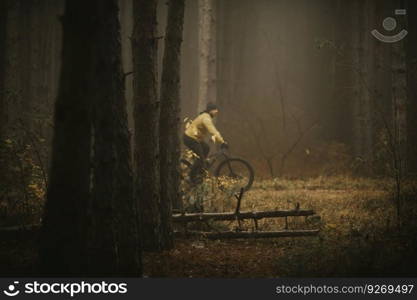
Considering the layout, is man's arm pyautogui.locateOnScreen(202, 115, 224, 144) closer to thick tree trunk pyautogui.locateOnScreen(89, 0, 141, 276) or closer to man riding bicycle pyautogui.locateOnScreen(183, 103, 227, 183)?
man riding bicycle pyautogui.locateOnScreen(183, 103, 227, 183)

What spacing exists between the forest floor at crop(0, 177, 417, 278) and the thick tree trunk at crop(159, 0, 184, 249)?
60 cm

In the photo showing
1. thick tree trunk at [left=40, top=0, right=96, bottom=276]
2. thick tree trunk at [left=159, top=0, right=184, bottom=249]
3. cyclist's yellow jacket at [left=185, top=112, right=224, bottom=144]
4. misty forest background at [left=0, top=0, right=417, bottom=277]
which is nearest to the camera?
thick tree trunk at [left=40, top=0, right=96, bottom=276]

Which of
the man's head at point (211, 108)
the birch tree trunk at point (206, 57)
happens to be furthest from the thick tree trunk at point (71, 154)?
the birch tree trunk at point (206, 57)

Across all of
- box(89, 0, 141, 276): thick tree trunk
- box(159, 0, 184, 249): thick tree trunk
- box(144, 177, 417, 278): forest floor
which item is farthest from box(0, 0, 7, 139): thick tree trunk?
box(89, 0, 141, 276): thick tree trunk

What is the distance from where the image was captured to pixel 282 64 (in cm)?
2250

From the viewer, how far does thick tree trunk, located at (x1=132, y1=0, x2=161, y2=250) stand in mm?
6379

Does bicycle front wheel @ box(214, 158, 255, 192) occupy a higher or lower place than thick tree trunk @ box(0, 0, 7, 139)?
lower

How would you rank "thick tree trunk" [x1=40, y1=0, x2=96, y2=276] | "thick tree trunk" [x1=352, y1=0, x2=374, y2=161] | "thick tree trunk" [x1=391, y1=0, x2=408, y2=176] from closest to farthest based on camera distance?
1. "thick tree trunk" [x1=40, y1=0, x2=96, y2=276]
2. "thick tree trunk" [x1=391, y1=0, x2=408, y2=176]
3. "thick tree trunk" [x1=352, y1=0, x2=374, y2=161]

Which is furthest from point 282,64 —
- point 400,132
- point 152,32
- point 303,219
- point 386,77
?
point 152,32

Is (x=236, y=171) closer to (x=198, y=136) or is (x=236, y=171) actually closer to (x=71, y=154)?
(x=198, y=136)

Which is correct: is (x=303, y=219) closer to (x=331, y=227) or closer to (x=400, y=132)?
(x=331, y=227)

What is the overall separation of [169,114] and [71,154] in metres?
3.27

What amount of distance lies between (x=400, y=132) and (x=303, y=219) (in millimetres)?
6600

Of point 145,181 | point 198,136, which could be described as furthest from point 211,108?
point 145,181
